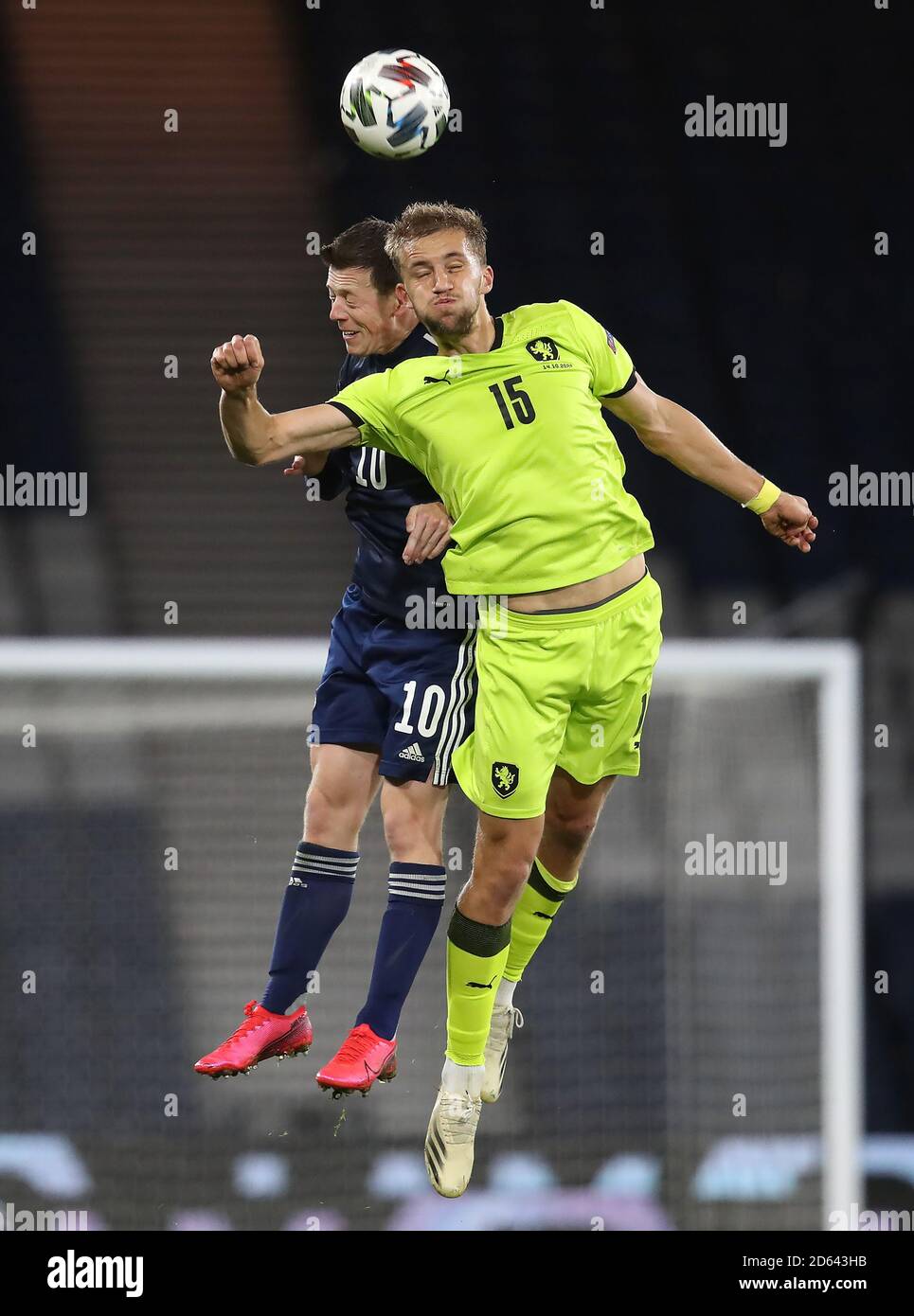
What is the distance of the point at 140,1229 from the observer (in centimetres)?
469

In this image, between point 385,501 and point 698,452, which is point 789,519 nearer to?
point 698,452

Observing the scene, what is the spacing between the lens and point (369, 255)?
364 cm

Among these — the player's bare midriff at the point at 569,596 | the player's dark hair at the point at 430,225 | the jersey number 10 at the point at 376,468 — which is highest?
the player's dark hair at the point at 430,225

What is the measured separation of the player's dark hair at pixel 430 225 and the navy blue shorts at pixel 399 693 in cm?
74

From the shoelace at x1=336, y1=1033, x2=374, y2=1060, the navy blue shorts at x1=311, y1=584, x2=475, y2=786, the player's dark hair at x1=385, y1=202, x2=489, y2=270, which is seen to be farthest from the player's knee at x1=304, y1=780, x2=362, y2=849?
the player's dark hair at x1=385, y1=202, x2=489, y2=270

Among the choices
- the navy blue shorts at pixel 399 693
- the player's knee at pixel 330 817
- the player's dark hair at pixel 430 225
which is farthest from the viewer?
the player's knee at pixel 330 817

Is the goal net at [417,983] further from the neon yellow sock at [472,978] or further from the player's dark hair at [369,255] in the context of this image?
the player's dark hair at [369,255]

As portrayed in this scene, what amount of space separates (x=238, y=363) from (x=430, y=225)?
536 mm

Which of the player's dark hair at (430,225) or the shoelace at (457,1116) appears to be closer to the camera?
the player's dark hair at (430,225)

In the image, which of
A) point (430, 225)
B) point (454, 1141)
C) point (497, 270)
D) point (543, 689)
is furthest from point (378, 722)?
point (497, 270)

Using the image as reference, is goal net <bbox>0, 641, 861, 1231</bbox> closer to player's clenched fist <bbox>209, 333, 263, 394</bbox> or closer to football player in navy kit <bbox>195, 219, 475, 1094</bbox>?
football player in navy kit <bbox>195, 219, 475, 1094</bbox>

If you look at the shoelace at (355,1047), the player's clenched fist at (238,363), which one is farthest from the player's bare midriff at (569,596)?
the shoelace at (355,1047)

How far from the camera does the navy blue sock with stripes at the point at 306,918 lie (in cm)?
366

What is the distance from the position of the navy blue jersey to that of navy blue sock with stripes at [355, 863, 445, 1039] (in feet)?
1.74
